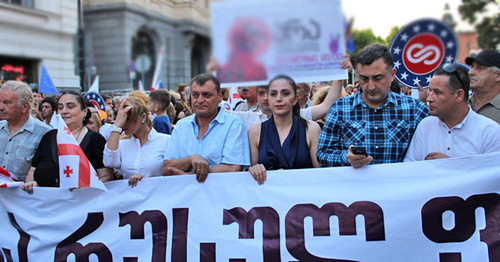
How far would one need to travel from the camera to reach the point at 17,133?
384 centimetres

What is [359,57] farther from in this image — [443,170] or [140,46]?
[140,46]

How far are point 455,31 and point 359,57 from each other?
2.01 feet

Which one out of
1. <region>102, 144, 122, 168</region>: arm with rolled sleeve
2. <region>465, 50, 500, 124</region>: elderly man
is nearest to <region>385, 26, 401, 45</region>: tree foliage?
<region>465, 50, 500, 124</region>: elderly man

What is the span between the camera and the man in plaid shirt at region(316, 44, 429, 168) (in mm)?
3076

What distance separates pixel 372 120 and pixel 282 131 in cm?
65

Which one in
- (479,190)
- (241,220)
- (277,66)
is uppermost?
(277,66)

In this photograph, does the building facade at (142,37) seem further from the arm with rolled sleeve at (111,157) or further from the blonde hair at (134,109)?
the arm with rolled sleeve at (111,157)

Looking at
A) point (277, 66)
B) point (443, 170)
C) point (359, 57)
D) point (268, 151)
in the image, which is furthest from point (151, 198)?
point (443, 170)

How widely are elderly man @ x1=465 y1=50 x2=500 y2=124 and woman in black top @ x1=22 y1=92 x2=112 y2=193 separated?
10.4 ft

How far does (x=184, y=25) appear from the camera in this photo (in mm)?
2789

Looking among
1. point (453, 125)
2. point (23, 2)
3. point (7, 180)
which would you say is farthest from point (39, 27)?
point (453, 125)

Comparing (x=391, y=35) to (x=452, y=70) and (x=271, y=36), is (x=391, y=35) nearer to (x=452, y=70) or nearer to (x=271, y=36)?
(x=452, y=70)

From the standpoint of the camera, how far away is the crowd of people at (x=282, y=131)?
10.0 ft

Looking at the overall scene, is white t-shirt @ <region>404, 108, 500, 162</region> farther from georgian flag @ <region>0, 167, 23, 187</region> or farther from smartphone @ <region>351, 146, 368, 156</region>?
georgian flag @ <region>0, 167, 23, 187</region>
